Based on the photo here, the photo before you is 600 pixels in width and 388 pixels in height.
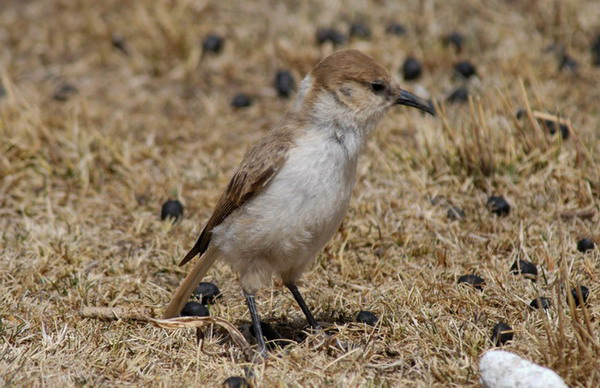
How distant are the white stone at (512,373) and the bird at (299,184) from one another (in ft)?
3.96

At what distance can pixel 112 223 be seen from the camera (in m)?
6.51

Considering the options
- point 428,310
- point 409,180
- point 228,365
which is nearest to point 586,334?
point 428,310

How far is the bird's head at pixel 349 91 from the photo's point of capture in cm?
487

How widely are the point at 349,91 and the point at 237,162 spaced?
2642mm

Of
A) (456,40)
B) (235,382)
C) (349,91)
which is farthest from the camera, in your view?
(456,40)

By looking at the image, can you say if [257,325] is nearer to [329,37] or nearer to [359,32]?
[329,37]

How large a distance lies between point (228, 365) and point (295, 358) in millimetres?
371

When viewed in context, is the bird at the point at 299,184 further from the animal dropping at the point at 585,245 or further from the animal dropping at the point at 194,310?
the animal dropping at the point at 585,245

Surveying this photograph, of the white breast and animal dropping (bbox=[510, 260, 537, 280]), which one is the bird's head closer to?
the white breast

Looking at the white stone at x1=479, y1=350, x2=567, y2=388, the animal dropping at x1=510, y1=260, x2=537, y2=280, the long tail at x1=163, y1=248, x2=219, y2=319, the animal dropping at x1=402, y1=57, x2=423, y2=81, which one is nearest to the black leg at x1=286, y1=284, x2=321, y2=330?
the long tail at x1=163, y1=248, x2=219, y2=319

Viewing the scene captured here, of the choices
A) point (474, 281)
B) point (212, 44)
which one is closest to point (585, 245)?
point (474, 281)

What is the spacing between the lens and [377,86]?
5.00 meters

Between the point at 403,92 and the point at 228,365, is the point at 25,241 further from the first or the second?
the point at 403,92

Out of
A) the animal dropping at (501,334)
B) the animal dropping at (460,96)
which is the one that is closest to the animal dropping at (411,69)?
the animal dropping at (460,96)
